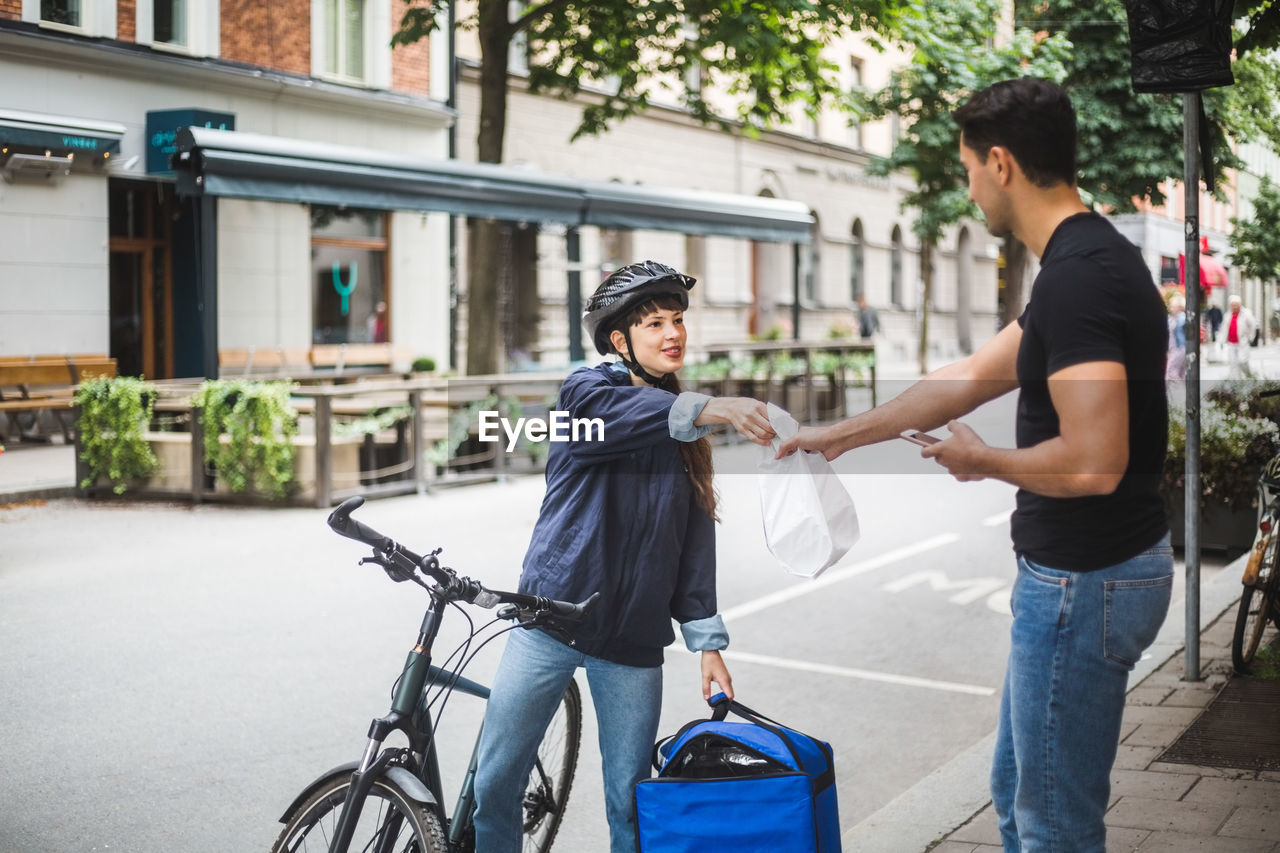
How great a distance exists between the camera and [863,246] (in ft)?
137

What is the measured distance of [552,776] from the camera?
403 cm

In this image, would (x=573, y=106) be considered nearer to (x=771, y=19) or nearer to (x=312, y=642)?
(x=771, y=19)

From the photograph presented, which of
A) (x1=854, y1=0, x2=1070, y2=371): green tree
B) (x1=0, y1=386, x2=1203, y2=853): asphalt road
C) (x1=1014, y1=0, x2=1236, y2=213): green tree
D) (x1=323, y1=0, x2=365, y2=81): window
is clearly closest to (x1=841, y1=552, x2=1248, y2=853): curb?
(x1=0, y1=386, x2=1203, y2=853): asphalt road

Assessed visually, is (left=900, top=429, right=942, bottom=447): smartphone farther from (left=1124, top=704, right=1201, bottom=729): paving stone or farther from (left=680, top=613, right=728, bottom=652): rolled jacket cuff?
(left=1124, top=704, right=1201, bottom=729): paving stone

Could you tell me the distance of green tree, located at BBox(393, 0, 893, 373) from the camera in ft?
54.1

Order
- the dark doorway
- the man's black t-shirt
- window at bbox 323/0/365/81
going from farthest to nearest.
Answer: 1. window at bbox 323/0/365/81
2. the dark doorway
3. the man's black t-shirt

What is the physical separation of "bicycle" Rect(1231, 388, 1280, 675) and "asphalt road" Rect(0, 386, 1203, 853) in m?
1.12

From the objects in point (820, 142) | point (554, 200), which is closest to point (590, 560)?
point (554, 200)

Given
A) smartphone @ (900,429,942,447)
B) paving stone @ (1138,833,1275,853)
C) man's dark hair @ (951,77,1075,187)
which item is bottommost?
paving stone @ (1138,833,1275,853)

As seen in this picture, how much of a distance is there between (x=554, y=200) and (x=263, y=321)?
766 cm

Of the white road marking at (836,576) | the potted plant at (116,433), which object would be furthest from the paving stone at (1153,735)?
the potted plant at (116,433)

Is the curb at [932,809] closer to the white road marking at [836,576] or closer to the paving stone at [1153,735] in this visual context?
the paving stone at [1153,735]

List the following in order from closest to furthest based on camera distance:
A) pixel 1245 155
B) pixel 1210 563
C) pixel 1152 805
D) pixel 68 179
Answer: pixel 1152 805 < pixel 1210 563 < pixel 68 179 < pixel 1245 155

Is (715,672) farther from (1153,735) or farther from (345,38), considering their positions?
(345,38)
